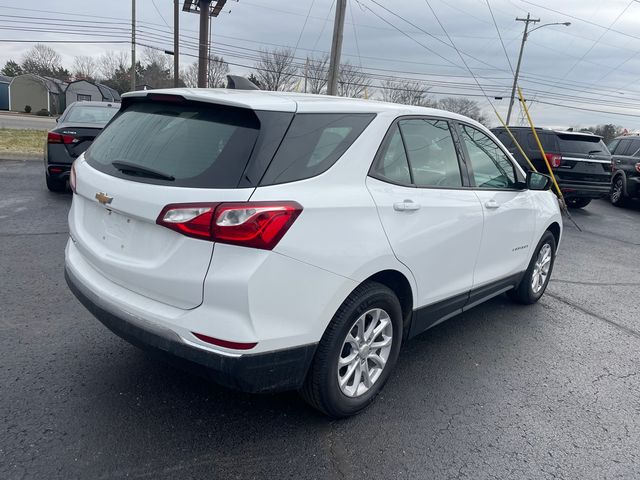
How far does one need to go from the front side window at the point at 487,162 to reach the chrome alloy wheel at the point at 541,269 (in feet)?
3.59

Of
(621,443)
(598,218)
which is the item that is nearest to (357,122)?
(621,443)

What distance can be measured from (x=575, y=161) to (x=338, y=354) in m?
10.2

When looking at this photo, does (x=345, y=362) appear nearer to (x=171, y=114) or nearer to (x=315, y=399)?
(x=315, y=399)

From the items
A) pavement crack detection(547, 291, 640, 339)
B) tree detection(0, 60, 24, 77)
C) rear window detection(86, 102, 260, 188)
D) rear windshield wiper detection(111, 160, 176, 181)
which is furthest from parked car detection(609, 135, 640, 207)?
tree detection(0, 60, 24, 77)

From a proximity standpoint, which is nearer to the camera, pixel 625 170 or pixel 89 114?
pixel 89 114

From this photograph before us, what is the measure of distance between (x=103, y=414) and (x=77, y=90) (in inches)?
2084

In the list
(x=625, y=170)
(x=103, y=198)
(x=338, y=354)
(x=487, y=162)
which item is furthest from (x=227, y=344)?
(x=625, y=170)

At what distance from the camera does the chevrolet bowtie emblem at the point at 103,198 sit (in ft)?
8.62

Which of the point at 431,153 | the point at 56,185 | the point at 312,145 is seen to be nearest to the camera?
the point at 312,145

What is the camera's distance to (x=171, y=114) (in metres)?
2.82

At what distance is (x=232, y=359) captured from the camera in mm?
2281

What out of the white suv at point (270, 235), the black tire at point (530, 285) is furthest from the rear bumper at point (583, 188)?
the white suv at point (270, 235)

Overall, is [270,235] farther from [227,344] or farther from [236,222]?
[227,344]

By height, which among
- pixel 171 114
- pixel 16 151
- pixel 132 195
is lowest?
pixel 16 151
